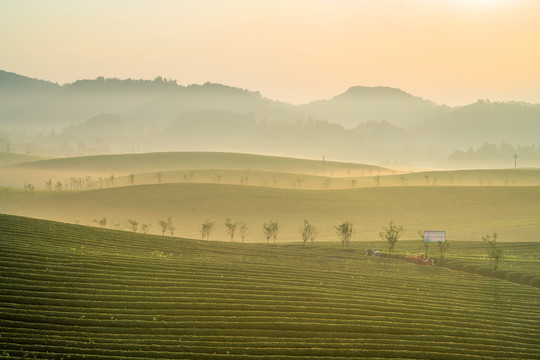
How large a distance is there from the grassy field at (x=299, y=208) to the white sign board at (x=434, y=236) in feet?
104

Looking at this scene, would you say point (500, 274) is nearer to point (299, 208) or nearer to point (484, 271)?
point (484, 271)

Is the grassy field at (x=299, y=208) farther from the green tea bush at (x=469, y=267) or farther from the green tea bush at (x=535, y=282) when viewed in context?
the green tea bush at (x=535, y=282)

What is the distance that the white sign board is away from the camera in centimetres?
9625

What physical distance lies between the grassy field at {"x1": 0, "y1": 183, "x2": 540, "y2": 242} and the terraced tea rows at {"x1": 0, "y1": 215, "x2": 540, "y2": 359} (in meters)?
58.8

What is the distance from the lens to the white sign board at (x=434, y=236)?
316 feet

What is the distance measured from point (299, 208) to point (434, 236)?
2881 inches

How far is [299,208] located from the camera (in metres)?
167

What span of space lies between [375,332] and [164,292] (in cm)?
2383

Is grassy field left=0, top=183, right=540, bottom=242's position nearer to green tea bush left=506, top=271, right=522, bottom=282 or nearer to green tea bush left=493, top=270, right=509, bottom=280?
green tea bush left=493, top=270, right=509, bottom=280

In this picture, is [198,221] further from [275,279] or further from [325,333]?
[325,333]

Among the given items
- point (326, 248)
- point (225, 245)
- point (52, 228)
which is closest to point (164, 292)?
point (52, 228)

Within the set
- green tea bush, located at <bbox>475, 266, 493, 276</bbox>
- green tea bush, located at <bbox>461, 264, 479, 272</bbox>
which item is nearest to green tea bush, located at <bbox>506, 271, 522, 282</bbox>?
green tea bush, located at <bbox>475, 266, 493, 276</bbox>

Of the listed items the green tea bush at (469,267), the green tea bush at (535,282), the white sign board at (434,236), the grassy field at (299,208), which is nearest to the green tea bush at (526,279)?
the green tea bush at (535,282)

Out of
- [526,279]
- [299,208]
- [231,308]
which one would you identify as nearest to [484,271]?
[526,279]
